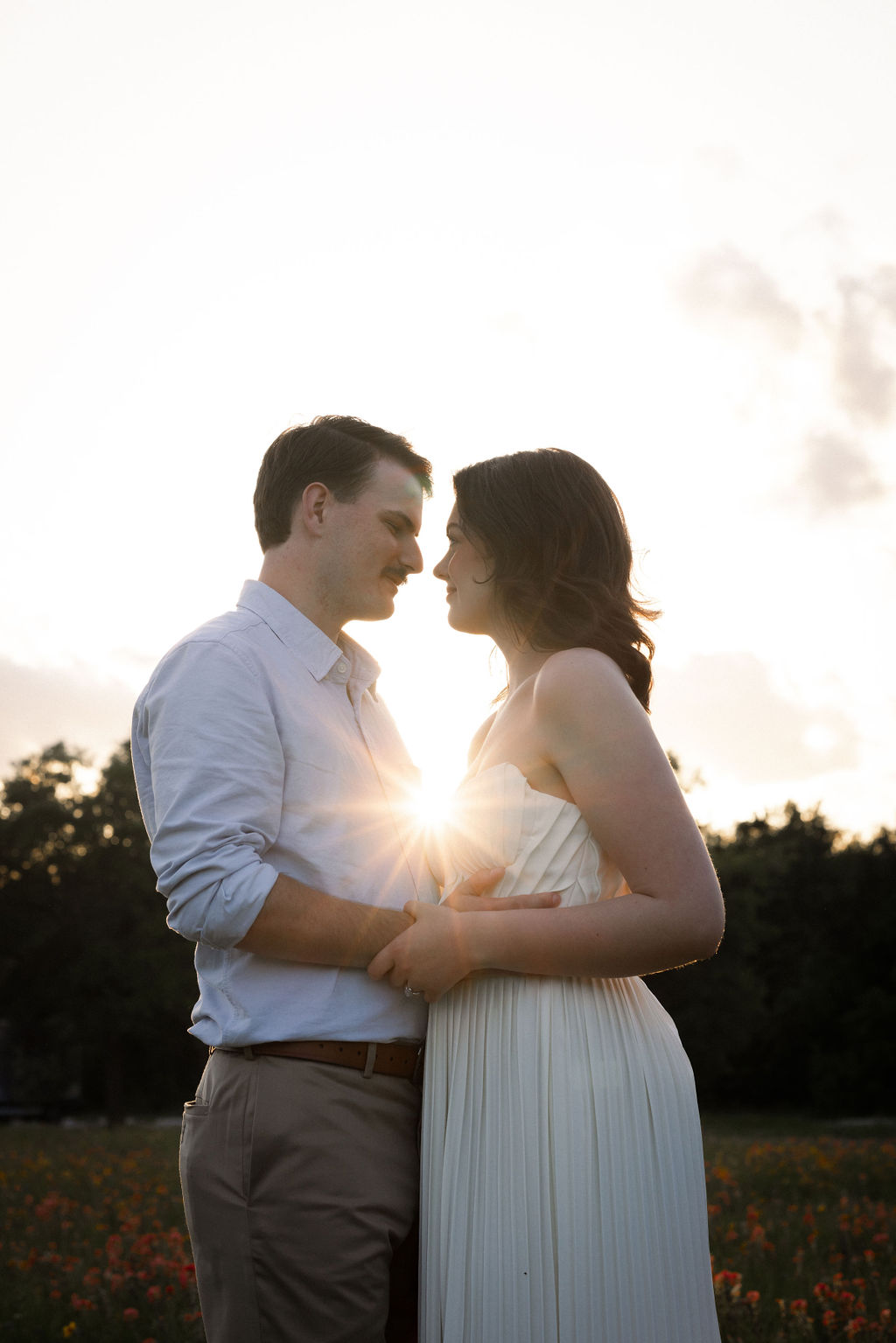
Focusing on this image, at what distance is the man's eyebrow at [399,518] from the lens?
368cm

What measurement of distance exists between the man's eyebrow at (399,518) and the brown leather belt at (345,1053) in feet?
5.32

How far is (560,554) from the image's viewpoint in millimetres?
3332

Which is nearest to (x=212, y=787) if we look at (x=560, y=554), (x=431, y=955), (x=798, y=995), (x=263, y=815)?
(x=263, y=815)

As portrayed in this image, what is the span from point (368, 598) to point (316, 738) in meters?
0.64

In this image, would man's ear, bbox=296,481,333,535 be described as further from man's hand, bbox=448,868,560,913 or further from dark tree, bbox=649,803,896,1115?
dark tree, bbox=649,803,896,1115

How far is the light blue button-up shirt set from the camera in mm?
2746

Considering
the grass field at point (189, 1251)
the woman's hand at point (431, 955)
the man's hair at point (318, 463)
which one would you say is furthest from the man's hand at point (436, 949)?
the grass field at point (189, 1251)

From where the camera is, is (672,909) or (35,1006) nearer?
(672,909)

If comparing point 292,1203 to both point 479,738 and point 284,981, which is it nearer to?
point 284,981

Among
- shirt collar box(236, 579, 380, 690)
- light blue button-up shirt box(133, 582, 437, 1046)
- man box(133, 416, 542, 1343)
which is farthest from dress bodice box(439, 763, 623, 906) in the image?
shirt collar box(236, 579, 380, 690)

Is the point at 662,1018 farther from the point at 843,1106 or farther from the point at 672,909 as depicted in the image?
the point at 843,1106

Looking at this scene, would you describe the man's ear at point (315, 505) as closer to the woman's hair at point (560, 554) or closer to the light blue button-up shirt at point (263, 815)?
the light blue button-up shirt at point (263, 815)

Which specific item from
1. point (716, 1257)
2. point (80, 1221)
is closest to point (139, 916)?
point (80, 1221)

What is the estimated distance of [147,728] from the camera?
10.3 feet
